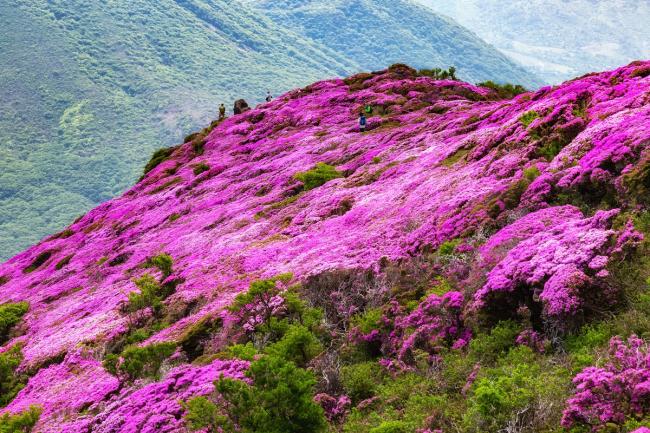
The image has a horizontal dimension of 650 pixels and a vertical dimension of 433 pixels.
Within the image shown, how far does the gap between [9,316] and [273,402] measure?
2495 cm

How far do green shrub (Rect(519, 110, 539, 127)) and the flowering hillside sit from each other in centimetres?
14

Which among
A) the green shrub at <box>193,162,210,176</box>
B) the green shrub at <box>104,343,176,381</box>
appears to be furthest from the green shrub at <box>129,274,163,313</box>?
the green shrub at <box>193,162,210,176</box>

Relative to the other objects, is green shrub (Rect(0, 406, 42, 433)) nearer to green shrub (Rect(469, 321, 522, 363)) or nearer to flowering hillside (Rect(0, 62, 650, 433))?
flowering hillside (Rect(0, 62, 650, 433))

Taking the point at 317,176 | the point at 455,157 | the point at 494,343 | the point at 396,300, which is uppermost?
the point at 455,157

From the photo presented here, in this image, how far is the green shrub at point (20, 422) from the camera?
1853 cm

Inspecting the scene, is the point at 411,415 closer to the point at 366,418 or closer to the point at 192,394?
the point at 366,418

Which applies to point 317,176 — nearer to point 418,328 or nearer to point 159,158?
point 418,328

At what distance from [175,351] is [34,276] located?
25343 millimetres

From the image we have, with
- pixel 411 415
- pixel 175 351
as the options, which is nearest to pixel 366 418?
pixel 411 415

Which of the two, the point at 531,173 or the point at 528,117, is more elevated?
the point at 528,117

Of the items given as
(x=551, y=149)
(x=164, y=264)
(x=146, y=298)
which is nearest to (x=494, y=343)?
(x=551, y=149)

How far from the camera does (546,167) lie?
71.0 feet

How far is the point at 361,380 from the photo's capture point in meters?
16.2

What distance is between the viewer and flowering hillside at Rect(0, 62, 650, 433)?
44.9 feet
